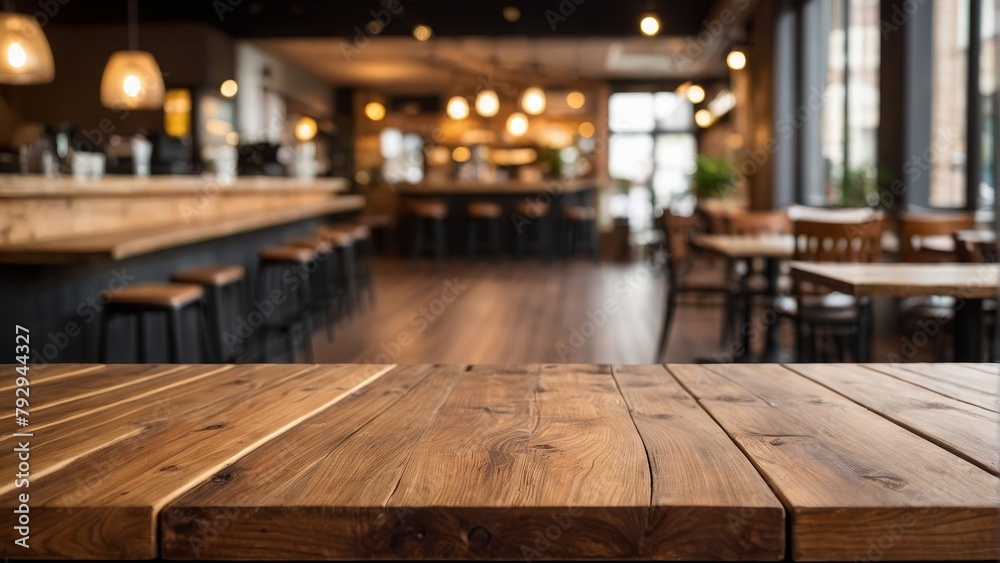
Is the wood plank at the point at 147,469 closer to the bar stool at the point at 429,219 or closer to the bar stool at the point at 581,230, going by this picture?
the bar stool at the point at 429,219

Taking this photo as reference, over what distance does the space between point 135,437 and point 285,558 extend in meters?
0.35

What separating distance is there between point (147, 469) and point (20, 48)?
4.52 m

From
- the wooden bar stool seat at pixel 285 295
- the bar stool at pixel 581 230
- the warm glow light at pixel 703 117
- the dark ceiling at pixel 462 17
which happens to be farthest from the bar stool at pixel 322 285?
the warm glow light at pixel 703 117

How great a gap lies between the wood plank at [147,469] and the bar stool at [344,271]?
17.3 feet

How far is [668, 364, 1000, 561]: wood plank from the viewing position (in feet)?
2.91

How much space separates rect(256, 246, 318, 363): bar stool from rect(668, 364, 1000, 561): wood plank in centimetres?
423

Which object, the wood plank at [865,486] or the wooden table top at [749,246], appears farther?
the wooden table top at [749,246]

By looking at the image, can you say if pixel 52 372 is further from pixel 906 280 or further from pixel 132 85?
pixel 132 85

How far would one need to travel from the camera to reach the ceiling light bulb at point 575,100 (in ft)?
50.3

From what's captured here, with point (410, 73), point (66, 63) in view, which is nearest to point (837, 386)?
point (66, 63)

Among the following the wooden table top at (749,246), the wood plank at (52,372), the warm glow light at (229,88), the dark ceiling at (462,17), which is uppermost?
the dark ceiling at (462,17)

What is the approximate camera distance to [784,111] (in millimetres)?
9023

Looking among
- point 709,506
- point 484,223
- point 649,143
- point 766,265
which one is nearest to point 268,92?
point 484,223

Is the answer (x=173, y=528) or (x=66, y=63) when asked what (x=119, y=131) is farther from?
(x=173, y=528)
